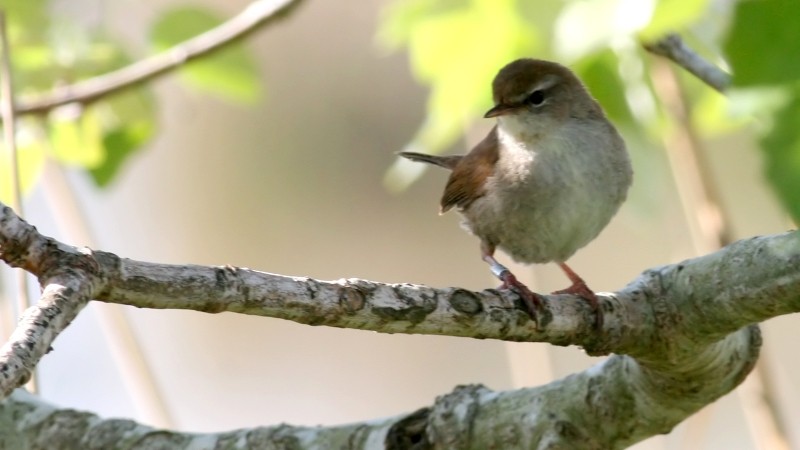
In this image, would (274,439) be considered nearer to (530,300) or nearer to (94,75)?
(530,300)

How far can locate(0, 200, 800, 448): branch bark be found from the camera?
1272mm

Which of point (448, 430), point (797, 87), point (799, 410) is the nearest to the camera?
point (797, 87)

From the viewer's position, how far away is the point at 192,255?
6297 mm

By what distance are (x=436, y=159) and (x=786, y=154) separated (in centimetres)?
237

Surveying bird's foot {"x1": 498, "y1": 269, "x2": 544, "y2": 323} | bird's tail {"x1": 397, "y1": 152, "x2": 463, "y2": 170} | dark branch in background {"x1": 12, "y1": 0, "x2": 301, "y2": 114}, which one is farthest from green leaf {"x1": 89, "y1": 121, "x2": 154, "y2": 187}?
bird's foot {"x1": 498, "y1": 269, "x2": 544, "y2": 323}

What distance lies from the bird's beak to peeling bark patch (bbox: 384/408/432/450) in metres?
1.05

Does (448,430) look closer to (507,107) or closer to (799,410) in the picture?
(507,107)

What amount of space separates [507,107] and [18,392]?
1.50 metres

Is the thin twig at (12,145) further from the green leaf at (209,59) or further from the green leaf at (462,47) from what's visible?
the green leaf at (462,47)

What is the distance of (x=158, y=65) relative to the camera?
9.05 feet

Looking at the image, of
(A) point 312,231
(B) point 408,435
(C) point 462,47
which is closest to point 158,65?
(C) point 462,47

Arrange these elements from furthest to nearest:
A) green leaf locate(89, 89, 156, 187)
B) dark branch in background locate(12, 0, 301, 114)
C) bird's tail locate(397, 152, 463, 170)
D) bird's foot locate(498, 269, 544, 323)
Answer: bird's tail locate(397, 152, 463, 170) → green leaf locate(89, 89, 156, 187) → dark branch in background locate(12, 0, 301, 114) → bird's foot locate(498, 269, 544, 323)

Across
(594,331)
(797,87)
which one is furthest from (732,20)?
(594,331)

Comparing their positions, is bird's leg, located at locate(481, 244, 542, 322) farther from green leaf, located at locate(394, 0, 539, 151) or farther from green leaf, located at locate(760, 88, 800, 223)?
green leaf, located at locate(760, 88, 800, 223)
